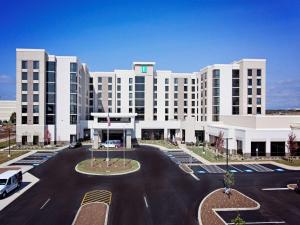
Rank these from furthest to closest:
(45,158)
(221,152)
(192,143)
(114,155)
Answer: (192,143) → (221,152) → (114,155) → (45,158)

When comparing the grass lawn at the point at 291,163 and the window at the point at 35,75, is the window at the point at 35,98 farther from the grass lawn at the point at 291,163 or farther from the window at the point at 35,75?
the grass lawn at the point at 291,163

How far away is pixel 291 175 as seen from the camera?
4056 centimetres

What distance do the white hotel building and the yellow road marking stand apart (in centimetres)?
3420

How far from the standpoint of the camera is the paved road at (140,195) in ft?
77.5

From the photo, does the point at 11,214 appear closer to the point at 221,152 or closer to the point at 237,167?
the point at 237,167

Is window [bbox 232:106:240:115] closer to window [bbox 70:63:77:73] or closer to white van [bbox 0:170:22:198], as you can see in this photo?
window [bbox 70:63:77:73]

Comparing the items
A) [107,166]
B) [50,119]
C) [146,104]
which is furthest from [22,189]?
[146,104]

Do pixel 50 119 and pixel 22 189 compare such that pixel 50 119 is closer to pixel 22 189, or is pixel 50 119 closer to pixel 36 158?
pixel 36 158

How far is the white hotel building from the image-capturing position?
194 feet

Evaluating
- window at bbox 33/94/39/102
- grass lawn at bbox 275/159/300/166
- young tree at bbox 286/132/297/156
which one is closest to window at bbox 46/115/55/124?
window at bbox 33/94/39/102

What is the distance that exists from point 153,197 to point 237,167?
2219 cm

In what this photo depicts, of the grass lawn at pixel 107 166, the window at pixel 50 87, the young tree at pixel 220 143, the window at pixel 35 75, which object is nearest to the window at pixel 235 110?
the young tree at pixel 220 143

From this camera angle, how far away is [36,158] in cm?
5262

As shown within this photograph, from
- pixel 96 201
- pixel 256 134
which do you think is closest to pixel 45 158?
pixel 96 201
